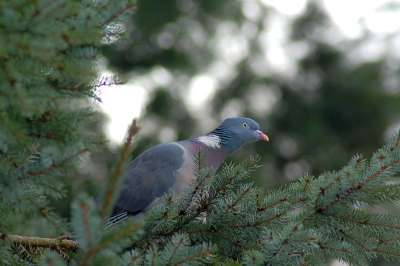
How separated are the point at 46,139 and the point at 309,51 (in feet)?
37.4

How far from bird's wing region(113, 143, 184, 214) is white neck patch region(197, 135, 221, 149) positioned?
250 mm

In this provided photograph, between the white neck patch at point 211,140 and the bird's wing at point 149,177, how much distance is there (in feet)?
0.82

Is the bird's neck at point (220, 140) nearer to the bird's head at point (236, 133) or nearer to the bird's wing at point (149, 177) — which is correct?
the bird's head at point (236, 133)

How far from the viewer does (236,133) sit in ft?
15.8

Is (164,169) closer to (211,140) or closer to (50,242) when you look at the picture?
(211,140)

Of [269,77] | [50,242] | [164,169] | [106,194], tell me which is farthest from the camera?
[269,77]

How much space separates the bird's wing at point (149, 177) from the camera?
4160 mm

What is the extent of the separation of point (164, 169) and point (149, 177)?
15 cm

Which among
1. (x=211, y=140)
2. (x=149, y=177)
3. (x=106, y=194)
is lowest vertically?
(x=149, y=177)

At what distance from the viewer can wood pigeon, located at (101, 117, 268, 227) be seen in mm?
4148

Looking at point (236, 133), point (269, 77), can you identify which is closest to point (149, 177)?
point (236, 133)

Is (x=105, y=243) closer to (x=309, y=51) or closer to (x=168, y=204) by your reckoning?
(x=168, y=204)

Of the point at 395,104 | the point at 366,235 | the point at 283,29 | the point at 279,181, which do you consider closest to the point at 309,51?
the point at 283,29

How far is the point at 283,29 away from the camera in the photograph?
12.7 meters
